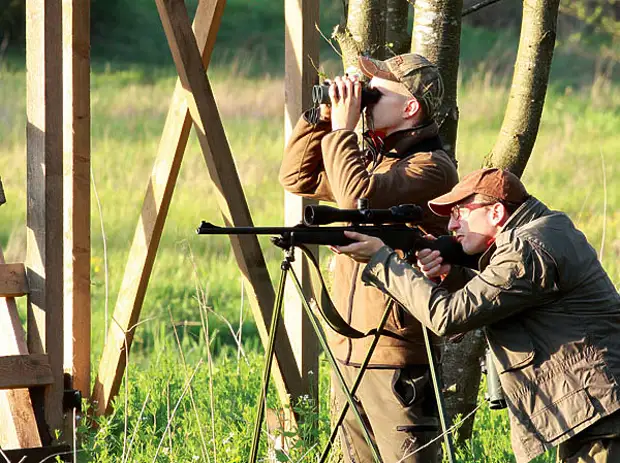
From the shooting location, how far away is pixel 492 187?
3.38m

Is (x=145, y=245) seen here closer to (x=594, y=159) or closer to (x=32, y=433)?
(x=32, y=433)

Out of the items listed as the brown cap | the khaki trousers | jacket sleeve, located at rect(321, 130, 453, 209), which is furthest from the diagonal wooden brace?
the khaki trousers

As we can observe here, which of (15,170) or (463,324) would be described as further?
(15,170)

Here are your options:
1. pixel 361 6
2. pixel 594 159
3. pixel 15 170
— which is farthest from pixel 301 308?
pixel 594 159

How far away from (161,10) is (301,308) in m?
1.33

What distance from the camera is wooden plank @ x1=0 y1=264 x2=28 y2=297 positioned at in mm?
4762

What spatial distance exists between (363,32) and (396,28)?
13.0 inches

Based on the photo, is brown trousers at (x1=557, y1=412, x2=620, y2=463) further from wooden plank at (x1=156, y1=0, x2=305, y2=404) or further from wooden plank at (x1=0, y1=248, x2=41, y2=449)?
wooden plank at (x1=0, y1=248, x2=41, y2=449)

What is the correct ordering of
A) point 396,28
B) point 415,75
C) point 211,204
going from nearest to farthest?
point 415,75, point 396,28, point 211,204

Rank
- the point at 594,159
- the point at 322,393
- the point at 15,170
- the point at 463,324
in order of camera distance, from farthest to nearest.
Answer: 1. the point at 594,159
2. the point at 15,170
3. the point at 322,393
4. the point at 463,324

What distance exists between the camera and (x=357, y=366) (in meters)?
3.82

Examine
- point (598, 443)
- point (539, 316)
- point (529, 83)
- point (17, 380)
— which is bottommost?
point (17, 380)

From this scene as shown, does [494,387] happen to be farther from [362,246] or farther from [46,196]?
[46,196]

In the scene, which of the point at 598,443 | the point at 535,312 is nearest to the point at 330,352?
the point at 535,312
